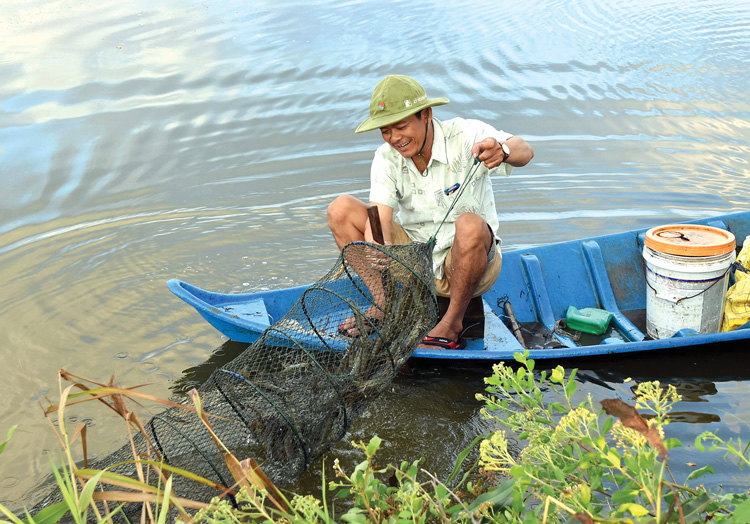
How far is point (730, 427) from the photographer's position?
12.8 ft

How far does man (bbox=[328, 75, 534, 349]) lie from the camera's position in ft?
13.2

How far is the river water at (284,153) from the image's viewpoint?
14.8 ft

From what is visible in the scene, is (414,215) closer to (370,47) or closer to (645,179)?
(645,179)

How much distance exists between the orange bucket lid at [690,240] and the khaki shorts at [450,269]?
0.99 m

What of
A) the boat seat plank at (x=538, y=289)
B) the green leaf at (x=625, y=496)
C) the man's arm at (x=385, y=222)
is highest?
the green leaf at (x=625, y=496)

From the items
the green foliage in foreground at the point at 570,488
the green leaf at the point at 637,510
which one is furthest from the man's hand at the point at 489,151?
the green leaf at the point at 637,510

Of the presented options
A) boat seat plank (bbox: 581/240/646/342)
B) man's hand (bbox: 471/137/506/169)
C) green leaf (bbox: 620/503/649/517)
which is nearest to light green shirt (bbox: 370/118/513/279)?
man's hand (bbox: 471/137/506/169)

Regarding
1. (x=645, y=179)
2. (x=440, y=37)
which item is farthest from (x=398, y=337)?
(x=440, y=37)

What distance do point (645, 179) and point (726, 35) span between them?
641cm

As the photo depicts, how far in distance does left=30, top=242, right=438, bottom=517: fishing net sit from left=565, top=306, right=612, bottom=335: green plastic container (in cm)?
150

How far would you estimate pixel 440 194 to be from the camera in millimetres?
4348

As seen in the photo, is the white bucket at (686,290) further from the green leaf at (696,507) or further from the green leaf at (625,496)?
the green leaf at (625,496)

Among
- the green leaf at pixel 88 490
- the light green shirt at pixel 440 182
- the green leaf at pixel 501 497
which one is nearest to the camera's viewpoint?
the green leaf at pixel 88 490

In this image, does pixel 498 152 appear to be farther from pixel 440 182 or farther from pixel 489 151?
pixel 440 182
